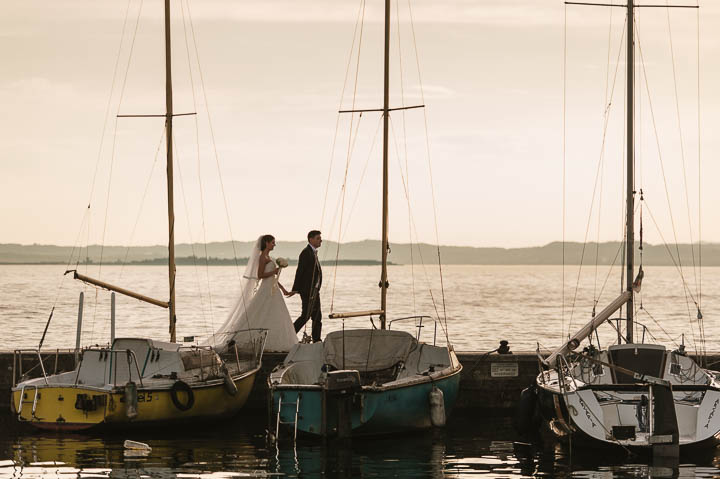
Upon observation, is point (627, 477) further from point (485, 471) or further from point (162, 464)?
point (162, 464)

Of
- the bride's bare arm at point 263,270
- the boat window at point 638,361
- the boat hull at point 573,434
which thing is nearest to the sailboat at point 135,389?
the bride's bare arm at point 263,270

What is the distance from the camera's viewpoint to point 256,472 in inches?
677

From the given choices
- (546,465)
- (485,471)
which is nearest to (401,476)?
(485,471)

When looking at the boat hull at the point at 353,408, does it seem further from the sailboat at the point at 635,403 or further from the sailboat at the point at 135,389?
the sailboat at the point at 635,403

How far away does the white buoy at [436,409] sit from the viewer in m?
19.8

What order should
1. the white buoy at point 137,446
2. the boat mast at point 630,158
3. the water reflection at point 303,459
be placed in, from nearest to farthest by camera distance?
the water reflection at point 303,459 → the white buoy at point 137,446 → the boat mast at point 630,158

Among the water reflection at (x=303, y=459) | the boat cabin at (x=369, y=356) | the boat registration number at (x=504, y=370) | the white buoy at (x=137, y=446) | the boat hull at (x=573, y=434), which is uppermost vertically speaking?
the boat cabin at (x=369, y=356)

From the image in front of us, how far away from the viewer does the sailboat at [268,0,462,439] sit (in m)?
18.9

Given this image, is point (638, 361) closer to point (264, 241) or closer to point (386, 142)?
point (386, 142)

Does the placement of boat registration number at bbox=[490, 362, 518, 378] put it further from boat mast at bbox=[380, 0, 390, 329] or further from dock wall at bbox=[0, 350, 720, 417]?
boat mast at bbox=[380, 0, 390, 329]

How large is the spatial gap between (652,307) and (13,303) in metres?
49.5

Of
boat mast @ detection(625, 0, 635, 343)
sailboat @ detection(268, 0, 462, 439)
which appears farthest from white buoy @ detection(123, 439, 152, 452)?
boat mast @ detection(625, 0, 635, 343)

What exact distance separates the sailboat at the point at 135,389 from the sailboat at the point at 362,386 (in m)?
1.26

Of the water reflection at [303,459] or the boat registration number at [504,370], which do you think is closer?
the water reflection at [303,459]
